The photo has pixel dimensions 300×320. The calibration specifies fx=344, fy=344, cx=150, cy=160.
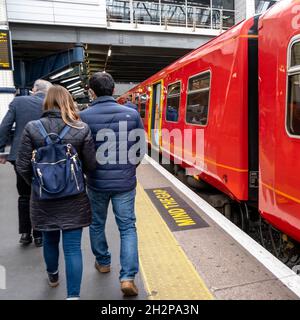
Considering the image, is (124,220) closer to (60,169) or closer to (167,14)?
(60,169)

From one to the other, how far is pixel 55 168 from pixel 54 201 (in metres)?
0.23

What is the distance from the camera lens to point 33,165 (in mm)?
2344

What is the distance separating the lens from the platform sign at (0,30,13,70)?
352 inches

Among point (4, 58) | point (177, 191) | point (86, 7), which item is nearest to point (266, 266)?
point (177, 191)

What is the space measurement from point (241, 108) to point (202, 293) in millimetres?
2269

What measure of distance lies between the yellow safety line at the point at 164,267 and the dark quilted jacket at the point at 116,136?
0.85 m

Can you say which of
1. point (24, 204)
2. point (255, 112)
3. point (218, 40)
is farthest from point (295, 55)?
point (24, 204)

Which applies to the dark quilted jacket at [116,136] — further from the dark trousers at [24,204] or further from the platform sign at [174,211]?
the platform sign at [174,211]

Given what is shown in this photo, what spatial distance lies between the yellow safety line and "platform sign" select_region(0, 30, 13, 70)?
21.8ft

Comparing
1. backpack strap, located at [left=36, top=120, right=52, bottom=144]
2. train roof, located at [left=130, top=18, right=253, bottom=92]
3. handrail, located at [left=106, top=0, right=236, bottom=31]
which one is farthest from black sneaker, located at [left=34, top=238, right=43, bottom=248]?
handrail, located at [left=106, top=0, right=236, bottom=31]

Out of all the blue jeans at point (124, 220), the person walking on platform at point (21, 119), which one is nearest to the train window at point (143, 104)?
the person walking on platform at point (21, 119)

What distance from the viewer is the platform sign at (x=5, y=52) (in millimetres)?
8945

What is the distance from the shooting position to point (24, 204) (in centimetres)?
353

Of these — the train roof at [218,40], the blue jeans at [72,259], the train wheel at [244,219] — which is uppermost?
the train roof at [218,40]
